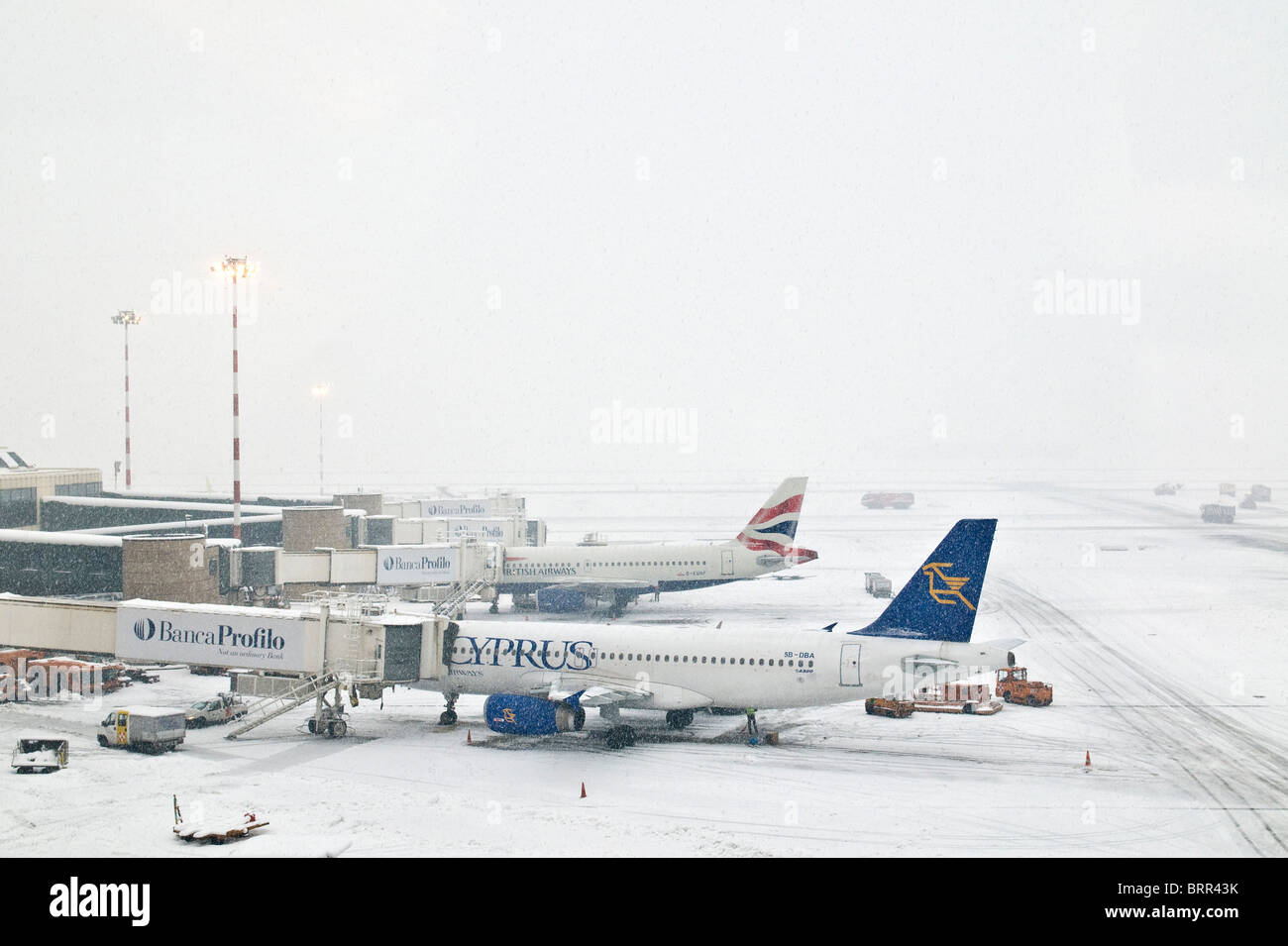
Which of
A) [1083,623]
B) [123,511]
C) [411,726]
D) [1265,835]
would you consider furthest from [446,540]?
[1265,835]

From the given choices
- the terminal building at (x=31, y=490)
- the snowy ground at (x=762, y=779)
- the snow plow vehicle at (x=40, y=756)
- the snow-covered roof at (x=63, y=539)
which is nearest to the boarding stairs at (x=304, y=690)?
the snowy ground at (x=762, y=779)

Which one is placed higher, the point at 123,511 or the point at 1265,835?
the point at 123,511

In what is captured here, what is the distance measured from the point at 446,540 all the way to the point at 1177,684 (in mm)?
46439

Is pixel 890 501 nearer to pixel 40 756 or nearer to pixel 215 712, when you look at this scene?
pixel 215 712

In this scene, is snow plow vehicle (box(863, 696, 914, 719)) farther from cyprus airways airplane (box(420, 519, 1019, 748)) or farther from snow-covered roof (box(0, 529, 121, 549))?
snow-covered roof (box(0, 529, 121, 549))

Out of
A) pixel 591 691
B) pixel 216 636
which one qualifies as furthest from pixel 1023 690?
pixel 216 636

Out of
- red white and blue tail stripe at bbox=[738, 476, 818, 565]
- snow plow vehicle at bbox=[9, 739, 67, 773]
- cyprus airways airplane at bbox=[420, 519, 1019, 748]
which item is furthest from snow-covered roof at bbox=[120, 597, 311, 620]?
red white and blue tail stripe at bbox=[738, 476, 818, 565]

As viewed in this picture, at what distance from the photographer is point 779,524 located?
69500 millimetres

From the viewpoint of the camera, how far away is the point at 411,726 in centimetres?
3912

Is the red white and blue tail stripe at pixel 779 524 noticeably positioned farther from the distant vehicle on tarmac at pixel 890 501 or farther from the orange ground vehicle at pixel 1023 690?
the distant vehicle on tarmac at pixel 890 501
